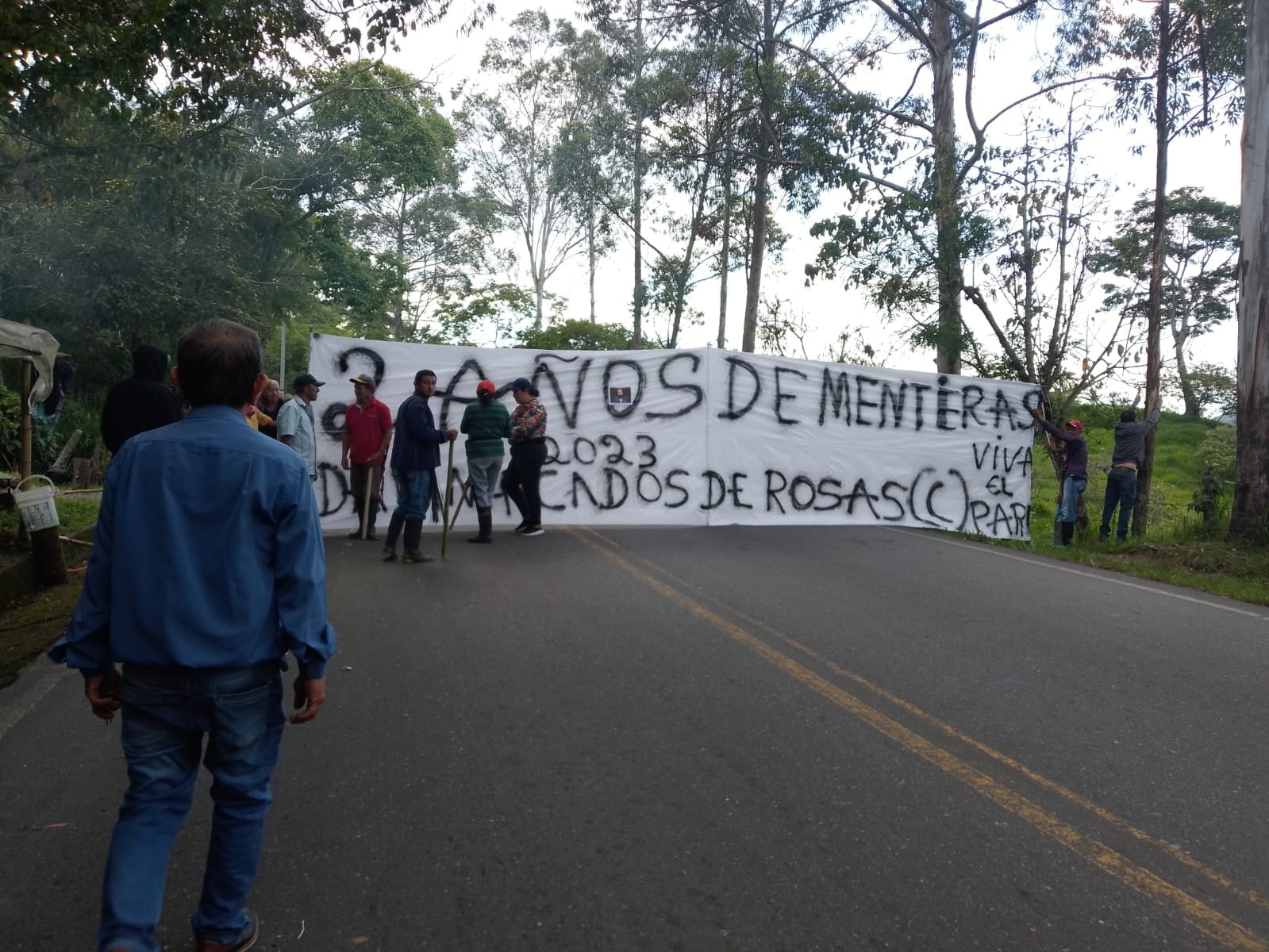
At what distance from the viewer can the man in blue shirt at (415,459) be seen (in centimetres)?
870

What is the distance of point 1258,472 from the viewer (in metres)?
11.1

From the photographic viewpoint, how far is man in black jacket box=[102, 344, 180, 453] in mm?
6084

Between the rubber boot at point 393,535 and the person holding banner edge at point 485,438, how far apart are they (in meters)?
1.05

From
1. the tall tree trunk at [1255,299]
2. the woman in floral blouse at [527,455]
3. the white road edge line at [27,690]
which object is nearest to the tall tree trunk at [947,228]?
the tall tree trunk at [1255,299]

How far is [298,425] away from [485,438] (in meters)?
1.78

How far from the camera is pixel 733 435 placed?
39.0 feet

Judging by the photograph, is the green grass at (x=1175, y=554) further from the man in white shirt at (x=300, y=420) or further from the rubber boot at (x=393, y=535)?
the man in white shirt at (x=300, y=420)

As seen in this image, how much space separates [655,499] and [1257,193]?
7.57 metres

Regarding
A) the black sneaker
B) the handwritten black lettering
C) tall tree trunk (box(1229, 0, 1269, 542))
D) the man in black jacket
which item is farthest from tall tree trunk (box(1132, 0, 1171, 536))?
the black sneaker

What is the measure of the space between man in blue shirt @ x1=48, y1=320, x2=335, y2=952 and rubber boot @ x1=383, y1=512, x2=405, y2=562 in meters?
6.20

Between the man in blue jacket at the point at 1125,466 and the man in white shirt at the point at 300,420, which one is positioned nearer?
the man in white shirt at the point at 300,420

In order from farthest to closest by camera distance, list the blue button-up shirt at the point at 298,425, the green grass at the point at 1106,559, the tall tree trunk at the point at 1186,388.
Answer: the tall tree trunk at the point at 1186,388 < the blue button-up shirt at the point at 298,425 < the green grass at the point at 1106,559

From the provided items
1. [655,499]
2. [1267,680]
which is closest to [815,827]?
[1267,680]

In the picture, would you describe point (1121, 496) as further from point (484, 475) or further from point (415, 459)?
point (415, 459)
